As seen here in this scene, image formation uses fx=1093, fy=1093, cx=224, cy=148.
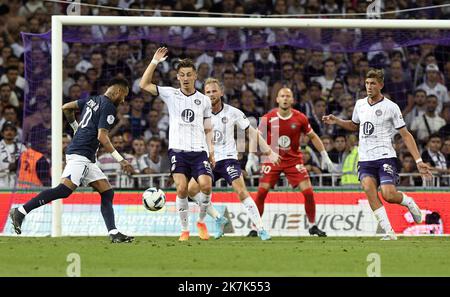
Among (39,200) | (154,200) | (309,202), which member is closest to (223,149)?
(309,202)

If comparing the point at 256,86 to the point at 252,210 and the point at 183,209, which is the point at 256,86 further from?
the point at 183,209

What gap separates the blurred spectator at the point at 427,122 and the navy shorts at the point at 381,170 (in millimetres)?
5569

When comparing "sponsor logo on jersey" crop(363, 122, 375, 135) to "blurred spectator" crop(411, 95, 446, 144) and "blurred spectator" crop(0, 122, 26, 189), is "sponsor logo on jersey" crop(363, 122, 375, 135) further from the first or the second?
"blurred spectator" crop(0, 122, 26, 189)

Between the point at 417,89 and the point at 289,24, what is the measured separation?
210 inches

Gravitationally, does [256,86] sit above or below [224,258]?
above

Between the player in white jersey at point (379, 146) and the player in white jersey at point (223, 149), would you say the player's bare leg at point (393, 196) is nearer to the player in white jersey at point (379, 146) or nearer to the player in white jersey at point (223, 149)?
the player in white jersey at point (379, 146)

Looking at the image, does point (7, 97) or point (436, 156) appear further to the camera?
point (7, 97)

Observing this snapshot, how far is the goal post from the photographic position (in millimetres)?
17875

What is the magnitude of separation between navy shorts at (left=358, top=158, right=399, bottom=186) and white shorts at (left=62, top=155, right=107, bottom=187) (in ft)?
12.9

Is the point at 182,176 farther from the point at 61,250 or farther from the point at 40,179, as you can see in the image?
the point at 40,179

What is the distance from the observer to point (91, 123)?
15.5 metres

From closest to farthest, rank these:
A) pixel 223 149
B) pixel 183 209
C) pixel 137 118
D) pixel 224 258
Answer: pixel 224 258, pixel 183 209, pixel 223 149, pixel 137 118

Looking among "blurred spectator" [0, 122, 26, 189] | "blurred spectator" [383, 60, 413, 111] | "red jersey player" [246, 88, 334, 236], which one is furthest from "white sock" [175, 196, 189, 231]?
"blurred spectator" [383, 60, 413, 111]

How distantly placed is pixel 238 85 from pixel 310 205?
15.9ft
